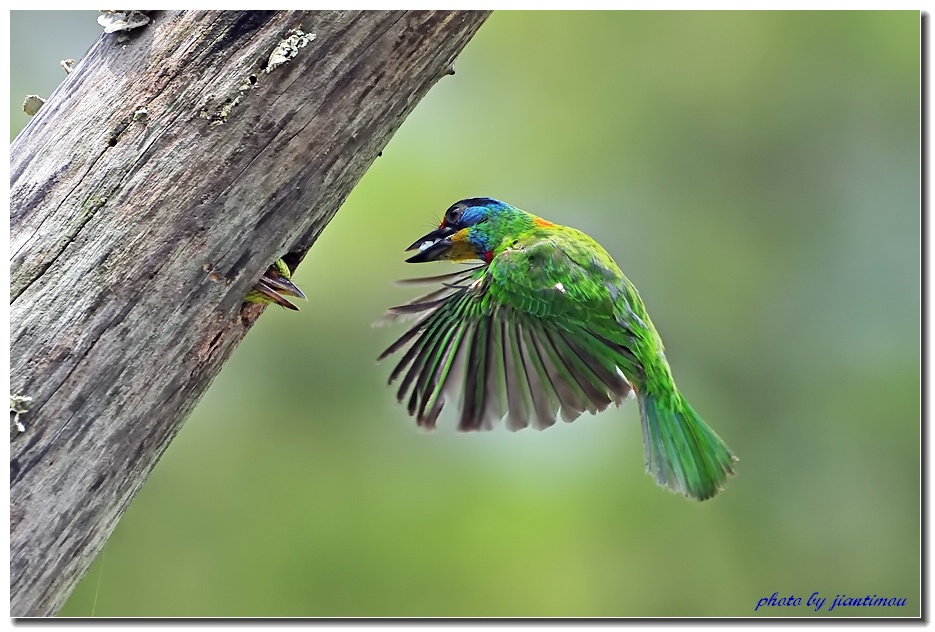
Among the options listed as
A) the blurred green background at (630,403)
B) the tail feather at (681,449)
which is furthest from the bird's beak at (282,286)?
the blurred green background at (630,403)

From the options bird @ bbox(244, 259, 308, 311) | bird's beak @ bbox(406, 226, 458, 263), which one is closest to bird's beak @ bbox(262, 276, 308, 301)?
bird @ bbox(244, 259, 308, 311)

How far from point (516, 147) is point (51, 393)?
372cm

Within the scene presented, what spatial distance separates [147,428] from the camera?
1.77m

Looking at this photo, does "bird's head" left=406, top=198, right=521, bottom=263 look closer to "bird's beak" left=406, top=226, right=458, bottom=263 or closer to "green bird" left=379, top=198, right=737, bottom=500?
"bird's beak" left=406, top=226, right=458, bottom=263

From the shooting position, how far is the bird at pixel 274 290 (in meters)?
1.83

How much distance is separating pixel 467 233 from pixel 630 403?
7.15ft

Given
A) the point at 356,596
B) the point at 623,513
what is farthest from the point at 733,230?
the point at 356,596

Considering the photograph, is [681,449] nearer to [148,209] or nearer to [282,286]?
[282,286]

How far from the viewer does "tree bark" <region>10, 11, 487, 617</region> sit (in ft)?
5.55

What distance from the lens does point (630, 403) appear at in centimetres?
458

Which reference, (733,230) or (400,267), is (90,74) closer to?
(400,267)

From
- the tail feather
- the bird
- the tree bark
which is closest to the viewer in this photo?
the tree bark

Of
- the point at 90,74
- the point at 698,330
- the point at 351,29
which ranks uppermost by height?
the point at 698,330

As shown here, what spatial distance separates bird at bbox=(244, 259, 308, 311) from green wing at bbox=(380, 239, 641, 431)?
0.48m
